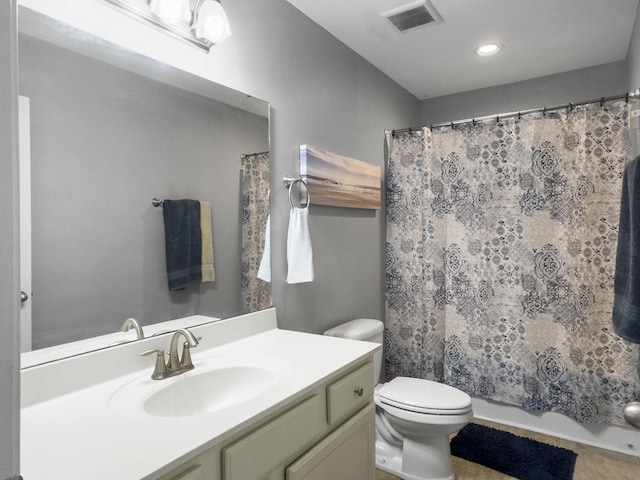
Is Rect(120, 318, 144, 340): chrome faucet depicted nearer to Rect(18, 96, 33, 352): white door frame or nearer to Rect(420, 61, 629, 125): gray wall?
Rect(18, 96, 33, 352): white door frame

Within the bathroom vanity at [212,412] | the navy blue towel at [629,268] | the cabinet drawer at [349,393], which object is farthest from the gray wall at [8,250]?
the navy blue towel at [629,268]

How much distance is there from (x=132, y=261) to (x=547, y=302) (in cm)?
225

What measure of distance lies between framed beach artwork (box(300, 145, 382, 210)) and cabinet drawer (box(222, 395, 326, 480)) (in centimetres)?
116

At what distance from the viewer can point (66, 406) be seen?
102 centimetres

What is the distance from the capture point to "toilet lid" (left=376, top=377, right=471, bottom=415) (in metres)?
1.82

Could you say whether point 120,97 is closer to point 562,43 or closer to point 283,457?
point 283,457

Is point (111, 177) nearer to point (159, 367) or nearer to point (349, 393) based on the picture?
point (159, 367)

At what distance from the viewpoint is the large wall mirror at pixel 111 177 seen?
3.59 ft

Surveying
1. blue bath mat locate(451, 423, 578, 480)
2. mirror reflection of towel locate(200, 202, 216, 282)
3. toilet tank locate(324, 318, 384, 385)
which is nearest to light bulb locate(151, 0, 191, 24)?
mirror reflection of towel locate(200, 202, 216, 282)

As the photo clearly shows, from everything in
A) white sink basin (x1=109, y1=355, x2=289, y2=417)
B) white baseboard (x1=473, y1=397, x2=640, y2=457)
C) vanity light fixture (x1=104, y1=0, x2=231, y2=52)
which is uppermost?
vanity light fixture (x1=104, y1=0, x2=231, y2=52)

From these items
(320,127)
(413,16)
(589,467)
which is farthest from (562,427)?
(413,16)

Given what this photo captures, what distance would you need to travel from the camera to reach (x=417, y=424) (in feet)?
6.03

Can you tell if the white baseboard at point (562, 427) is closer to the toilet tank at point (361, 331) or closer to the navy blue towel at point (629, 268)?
the toilet tank at point (361, 331)

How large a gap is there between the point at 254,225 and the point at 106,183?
2.20 feet
